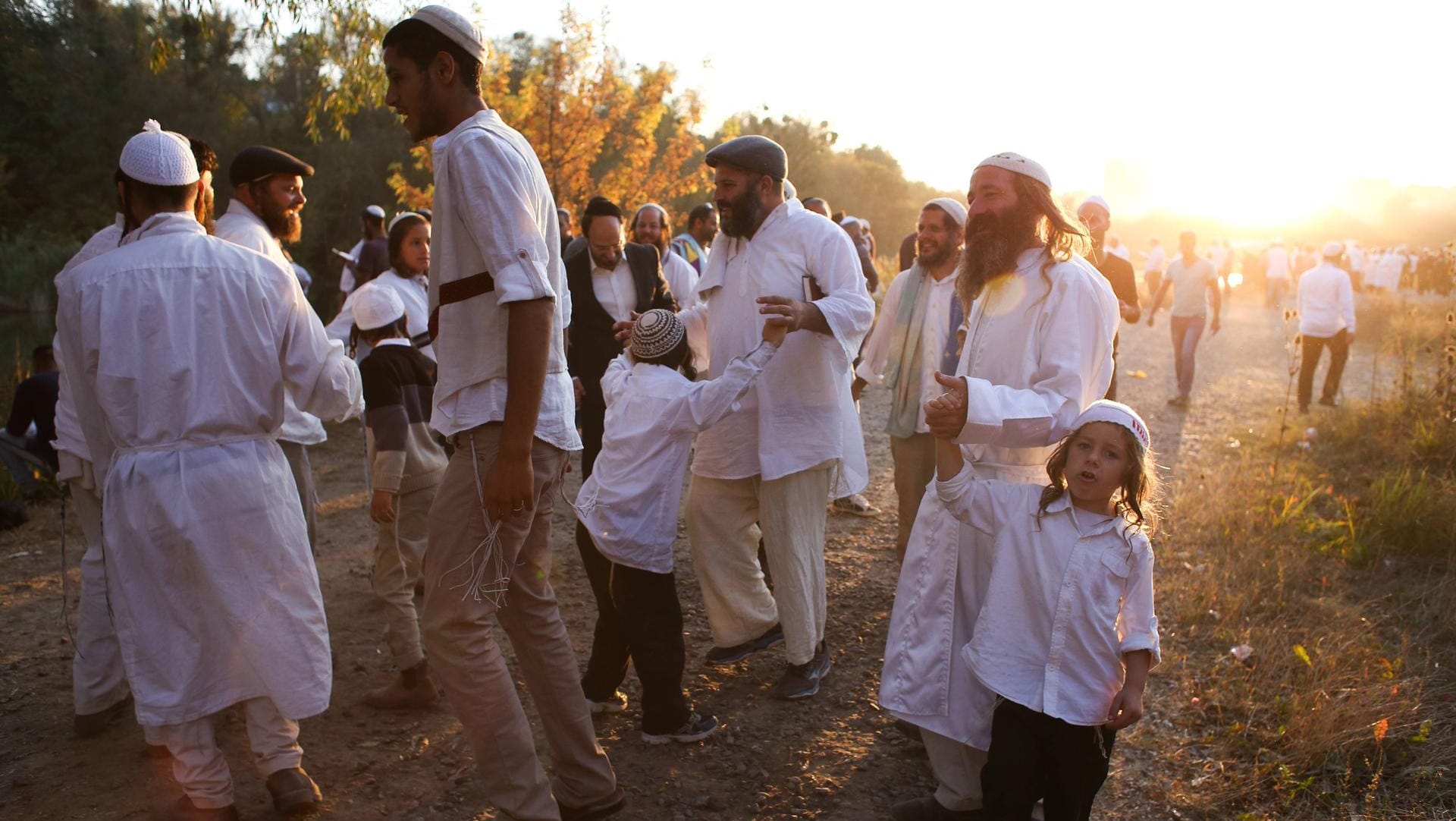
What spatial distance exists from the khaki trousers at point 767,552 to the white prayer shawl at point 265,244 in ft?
5.21

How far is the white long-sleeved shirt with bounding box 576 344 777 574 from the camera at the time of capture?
381cm

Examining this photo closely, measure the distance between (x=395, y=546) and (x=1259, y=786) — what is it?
342 cm

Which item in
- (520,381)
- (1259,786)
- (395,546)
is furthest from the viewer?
(395,546)

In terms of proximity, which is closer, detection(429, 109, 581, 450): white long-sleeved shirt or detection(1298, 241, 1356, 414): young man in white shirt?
detection(429, 109, 581, 450): white long-sleeved shirt

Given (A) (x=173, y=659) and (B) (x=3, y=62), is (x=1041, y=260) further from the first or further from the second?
(B) (x=3, y=62)

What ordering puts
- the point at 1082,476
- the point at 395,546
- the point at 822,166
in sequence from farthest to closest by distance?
the point at 822,166 < the point at 395,546 < the point at 1082,476

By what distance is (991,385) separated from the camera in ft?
10.1

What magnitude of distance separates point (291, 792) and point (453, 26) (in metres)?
2.42

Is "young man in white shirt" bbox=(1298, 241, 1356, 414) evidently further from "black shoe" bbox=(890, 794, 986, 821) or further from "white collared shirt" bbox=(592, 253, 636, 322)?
"black shoe" bbox=(890, 794, 986, 821)

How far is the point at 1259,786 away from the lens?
367 centimetres

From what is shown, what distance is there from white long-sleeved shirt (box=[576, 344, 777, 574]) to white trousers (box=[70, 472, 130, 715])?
74.1 inches

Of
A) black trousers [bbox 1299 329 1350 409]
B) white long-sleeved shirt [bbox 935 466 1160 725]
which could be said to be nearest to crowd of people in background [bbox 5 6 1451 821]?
white long-sleeved shirt [bbox 935 466 1160 725]

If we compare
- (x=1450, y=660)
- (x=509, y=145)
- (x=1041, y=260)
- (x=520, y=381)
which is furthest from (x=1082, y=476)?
(x=1450, y=660)

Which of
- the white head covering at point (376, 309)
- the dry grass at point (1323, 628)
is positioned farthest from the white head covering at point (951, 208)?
the white head covering at point (376, 309)
